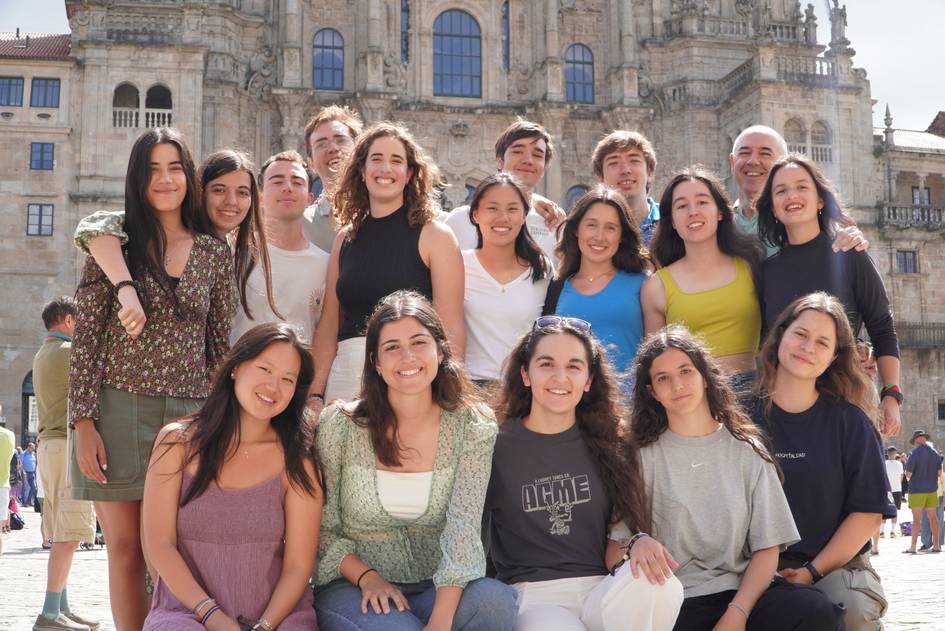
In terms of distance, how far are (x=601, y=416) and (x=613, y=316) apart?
1.15 metres

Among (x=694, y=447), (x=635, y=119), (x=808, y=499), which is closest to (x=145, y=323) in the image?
(x=694, y=447)

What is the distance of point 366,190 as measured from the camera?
6957mm

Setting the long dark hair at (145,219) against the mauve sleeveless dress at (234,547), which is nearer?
the mauve sleeveless dress at (234,547)

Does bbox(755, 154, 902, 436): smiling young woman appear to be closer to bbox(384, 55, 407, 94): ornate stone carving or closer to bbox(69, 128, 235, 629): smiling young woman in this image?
bbox(69, 128, 235, 629): smiling young woman

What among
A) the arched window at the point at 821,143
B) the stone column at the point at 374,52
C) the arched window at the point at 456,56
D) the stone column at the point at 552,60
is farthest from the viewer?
the arched window at the point at 456,56

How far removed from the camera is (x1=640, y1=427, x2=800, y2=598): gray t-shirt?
227 inches

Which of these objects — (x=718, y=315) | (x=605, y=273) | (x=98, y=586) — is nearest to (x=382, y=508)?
(x=605, y=273)

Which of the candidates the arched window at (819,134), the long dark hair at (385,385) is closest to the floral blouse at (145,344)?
the long dark hair at (385,385)

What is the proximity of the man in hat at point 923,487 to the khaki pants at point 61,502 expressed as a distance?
42.6 feet

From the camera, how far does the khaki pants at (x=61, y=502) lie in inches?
336

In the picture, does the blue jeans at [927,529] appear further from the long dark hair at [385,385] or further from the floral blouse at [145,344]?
the floral blouse at [145,344]

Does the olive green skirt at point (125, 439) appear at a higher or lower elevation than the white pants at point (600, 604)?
higher

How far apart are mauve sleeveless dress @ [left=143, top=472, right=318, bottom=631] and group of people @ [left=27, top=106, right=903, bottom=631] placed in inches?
0.4

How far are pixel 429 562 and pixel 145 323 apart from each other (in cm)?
205
